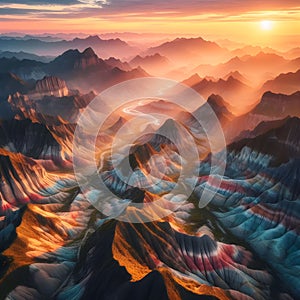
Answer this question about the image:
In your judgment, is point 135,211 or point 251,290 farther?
point 135,211

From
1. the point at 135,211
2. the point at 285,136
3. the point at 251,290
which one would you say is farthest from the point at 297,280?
the point at 285,136

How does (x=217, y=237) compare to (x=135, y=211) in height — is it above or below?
below

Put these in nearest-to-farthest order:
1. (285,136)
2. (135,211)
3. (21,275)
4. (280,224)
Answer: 1. (21,275)
2. (135,211)
3. (280,224)
4. (285,136)

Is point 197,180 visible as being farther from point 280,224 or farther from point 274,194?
point 280,224

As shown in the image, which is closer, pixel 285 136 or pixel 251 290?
pixel 251 290

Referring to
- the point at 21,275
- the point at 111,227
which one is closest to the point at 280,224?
the point at 111,227

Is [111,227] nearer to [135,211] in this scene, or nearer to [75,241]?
[135,211]

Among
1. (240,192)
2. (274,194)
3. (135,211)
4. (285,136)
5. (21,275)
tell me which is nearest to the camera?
(21,275)

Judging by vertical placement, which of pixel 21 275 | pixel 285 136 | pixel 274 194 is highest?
pixel 285 136

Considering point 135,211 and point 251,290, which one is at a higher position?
point 135,211

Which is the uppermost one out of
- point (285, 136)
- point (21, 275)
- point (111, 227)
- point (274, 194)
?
point (285, 136)
